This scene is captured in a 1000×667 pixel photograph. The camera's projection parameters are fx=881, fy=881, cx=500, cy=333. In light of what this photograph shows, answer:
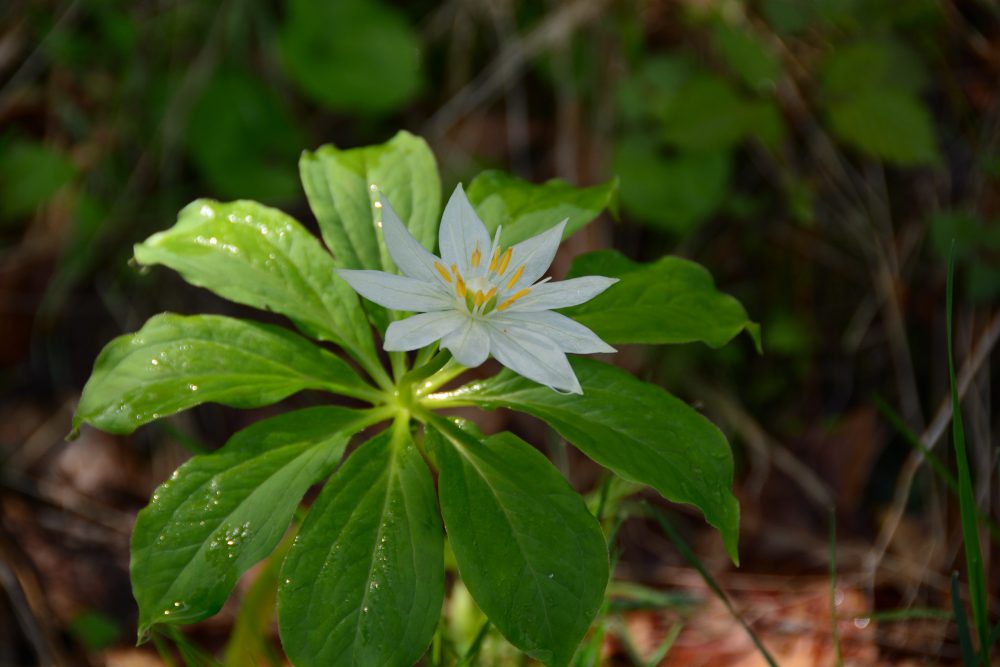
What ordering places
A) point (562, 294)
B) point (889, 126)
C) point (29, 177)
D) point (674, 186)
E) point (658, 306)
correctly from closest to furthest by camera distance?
point (562, 294) < point (658, 306) < point (889, 126) < point (674, 186) < point (29, 177)

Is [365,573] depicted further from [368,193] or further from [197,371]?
[368,193]

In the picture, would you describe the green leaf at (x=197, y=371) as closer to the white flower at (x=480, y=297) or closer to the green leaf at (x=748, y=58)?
the white flower at (x=480, y=297)

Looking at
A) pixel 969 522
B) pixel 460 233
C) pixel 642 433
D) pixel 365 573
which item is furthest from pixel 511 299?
pixel 969 522

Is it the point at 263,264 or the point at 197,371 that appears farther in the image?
the point at 263,264

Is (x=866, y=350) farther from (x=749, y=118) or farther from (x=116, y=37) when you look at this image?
(x=116, y=37)

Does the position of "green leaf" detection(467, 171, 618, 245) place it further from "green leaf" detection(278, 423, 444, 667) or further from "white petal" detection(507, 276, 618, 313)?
"green leaf" detection(278, 423, 444, 667)

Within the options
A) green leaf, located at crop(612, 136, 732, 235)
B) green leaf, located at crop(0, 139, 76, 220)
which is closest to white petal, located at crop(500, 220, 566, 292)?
green leaf, located at crop(612, 136, 732, 235)

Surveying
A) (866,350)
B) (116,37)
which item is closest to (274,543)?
(866,350)

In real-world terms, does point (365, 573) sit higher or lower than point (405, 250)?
lower
